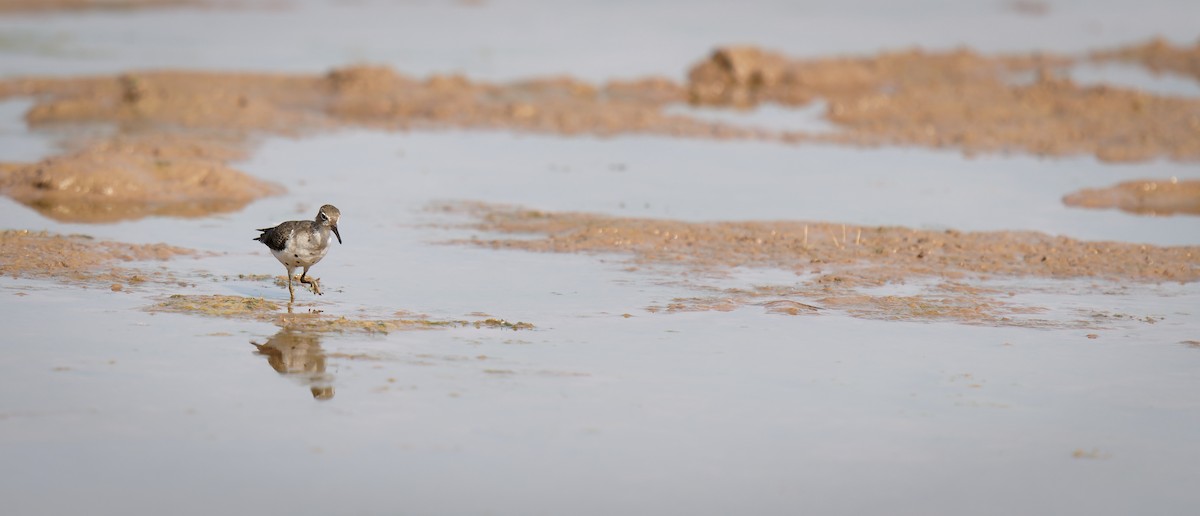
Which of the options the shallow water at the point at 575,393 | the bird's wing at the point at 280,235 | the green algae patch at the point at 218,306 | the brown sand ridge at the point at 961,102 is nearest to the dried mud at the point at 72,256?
the shallow water at the point at 575,393

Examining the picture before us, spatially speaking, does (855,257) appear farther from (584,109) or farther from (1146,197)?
(584,109)

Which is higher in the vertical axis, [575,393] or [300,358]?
[300,358]

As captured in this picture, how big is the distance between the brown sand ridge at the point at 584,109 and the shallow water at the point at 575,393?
317 centimetres

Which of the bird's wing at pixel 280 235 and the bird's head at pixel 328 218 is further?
the bird's head at pixel 328 218

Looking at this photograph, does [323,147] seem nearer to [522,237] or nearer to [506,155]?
[506,155]

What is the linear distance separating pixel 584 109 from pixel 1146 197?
8.75 m

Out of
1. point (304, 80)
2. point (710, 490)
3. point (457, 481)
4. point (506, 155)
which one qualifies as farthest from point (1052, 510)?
point (304, 80)

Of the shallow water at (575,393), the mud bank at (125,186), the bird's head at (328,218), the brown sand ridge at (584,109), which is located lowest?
the shallow water at (575,393)

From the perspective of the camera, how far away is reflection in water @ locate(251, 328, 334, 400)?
8555mm

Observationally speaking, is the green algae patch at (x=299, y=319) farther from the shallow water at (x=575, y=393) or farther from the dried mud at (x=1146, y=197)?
the dried mud at (x=1146, y=197)

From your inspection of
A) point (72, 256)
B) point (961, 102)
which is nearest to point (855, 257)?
point (72, 256)

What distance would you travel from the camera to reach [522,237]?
44.0 ft

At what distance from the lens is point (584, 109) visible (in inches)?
856

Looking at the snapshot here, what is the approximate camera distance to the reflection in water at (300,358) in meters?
8.55
